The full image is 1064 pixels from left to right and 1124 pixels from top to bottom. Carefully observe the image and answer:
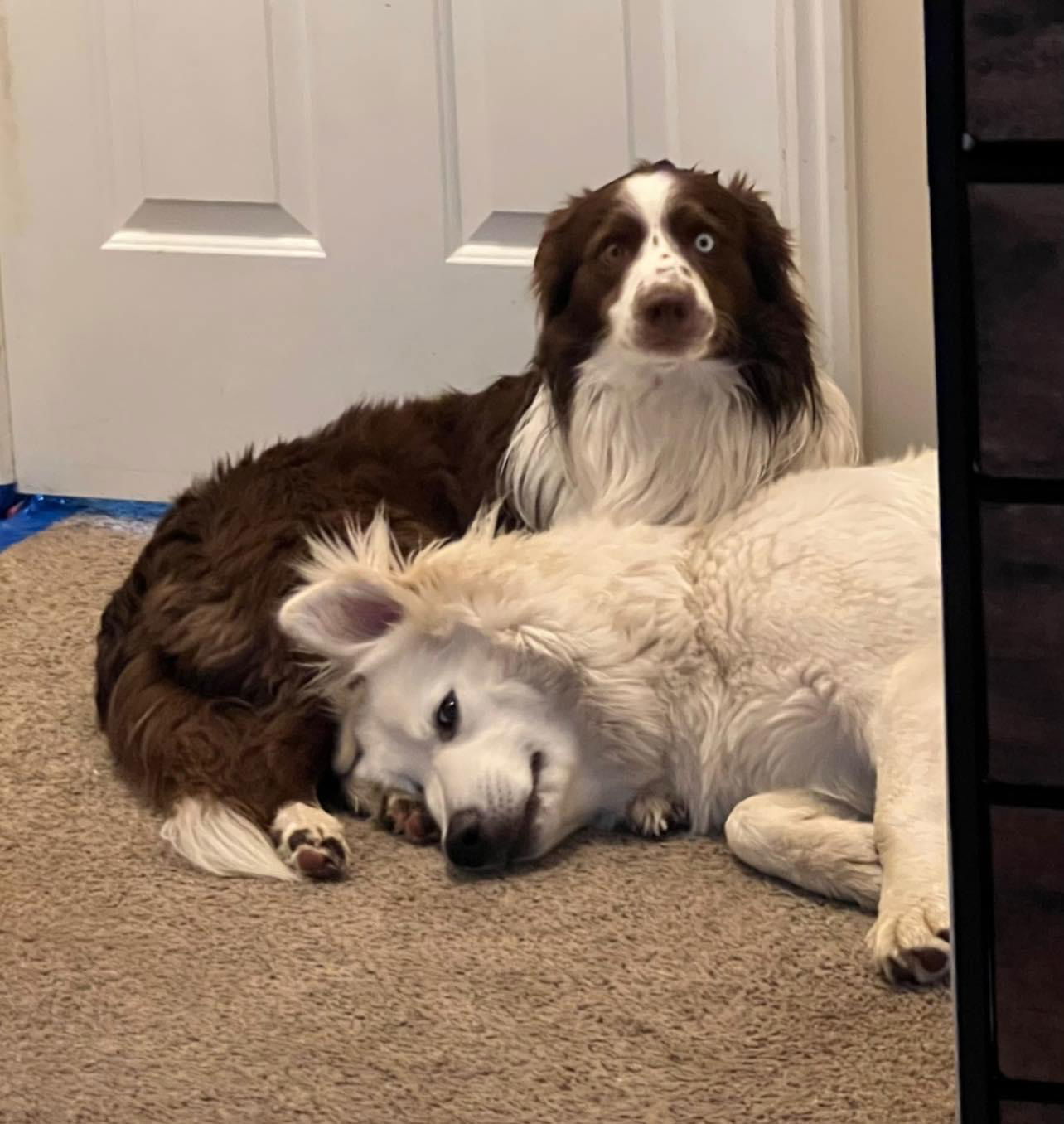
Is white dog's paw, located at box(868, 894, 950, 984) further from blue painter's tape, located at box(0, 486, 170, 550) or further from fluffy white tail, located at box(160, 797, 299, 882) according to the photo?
blue painter's tape, located at box(0, 486, 170, 550)

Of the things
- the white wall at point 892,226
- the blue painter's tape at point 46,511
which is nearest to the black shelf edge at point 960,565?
the white wall at point 892,226

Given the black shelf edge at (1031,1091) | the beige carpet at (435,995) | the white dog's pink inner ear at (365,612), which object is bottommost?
the beige carpet at (435,995)

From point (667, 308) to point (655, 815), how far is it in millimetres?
559

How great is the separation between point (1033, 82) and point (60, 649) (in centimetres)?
194

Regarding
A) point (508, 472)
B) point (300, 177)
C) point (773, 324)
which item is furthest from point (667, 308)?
point (300, 177)

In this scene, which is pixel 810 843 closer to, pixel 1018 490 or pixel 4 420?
pixel 1018 490

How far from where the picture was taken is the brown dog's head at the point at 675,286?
2.08 meters

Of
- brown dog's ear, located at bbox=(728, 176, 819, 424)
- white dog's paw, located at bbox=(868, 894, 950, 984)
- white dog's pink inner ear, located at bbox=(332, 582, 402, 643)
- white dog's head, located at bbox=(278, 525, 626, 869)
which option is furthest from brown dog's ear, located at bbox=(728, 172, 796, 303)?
white dog's paw, located at bbox=(868, 894, 950, 984)

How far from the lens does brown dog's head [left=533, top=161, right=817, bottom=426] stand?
6.81 ft

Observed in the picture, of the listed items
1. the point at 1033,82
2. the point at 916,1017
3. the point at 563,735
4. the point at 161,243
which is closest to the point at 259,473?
the point at 563,735

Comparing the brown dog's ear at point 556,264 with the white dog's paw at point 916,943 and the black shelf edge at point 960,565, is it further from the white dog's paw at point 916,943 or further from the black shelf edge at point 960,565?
the black shelf edge at point 960,565

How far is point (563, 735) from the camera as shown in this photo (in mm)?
2012

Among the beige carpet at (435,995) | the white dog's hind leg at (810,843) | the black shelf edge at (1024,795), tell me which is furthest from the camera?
the white dog's hind leg at (810,843)

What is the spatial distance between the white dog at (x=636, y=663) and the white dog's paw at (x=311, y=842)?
107 mm
